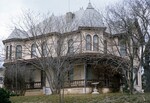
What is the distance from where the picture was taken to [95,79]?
118ft

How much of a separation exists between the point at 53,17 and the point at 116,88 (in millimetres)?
10240

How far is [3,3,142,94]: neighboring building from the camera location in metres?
33.0

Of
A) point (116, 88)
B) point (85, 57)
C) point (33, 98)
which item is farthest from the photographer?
point (116, 88)

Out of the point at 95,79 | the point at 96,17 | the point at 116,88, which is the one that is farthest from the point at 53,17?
the point at 116,88

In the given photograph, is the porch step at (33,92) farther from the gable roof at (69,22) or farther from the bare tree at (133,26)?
the bare tree at (133,26)

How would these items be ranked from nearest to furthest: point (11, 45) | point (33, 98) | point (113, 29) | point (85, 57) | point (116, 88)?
1. point (33, 98)
2. point (113, 29)
3. point (85, 57)
4. point (116, 88)
5. point (11, 45)

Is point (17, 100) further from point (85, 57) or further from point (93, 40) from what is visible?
point (93, 40)

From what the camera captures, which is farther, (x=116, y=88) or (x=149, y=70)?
(x=116, y=88)

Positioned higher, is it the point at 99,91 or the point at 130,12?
the point at 130,12

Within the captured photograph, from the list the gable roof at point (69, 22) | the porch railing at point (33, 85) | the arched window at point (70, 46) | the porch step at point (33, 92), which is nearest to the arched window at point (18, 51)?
the gable roof at point (69, 22)

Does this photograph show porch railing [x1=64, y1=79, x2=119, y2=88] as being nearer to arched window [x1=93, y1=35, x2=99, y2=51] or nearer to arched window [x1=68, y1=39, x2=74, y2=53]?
arched window [x1=93, y1=35, x2=99, y2=51]

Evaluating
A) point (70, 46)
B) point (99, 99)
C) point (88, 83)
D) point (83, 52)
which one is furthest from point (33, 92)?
point (99, 99)

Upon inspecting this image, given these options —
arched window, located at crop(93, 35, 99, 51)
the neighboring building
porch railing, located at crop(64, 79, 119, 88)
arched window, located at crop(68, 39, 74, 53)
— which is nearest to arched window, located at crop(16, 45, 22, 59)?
the neighboring building

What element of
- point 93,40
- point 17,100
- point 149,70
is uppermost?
point 93,40
